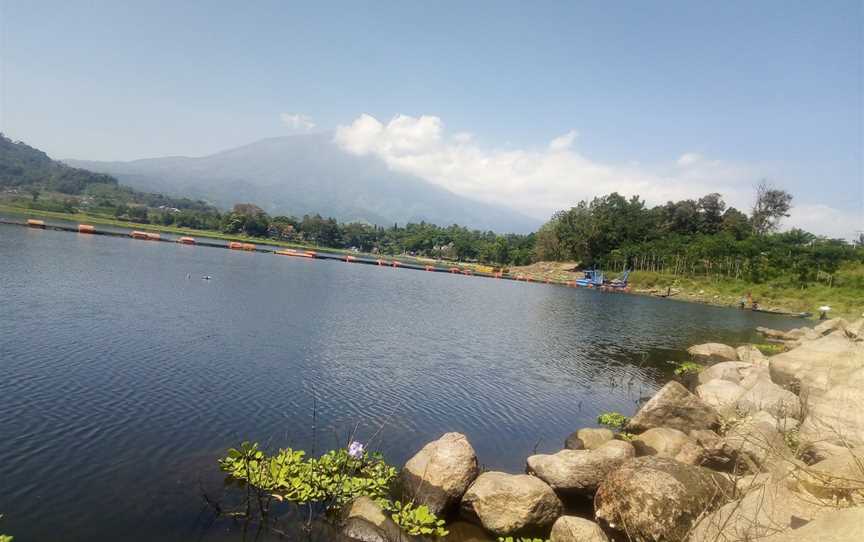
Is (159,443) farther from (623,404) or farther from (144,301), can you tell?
(144,301)

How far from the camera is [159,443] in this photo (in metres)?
11.7

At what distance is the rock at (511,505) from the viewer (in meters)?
9.47

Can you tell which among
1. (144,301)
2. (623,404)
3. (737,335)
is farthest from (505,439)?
(737,335)

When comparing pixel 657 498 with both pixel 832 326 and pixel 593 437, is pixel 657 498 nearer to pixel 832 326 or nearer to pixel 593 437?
pixel 593 437

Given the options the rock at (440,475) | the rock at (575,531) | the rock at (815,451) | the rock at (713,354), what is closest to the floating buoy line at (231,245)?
the rock at (713,354)

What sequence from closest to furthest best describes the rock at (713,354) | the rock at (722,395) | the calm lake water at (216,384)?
the calm lake water at (216,384), the rock at (722,395), the rock at (713,354)

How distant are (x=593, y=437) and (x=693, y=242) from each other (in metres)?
102

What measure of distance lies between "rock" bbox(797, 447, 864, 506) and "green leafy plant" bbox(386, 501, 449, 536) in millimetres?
6299

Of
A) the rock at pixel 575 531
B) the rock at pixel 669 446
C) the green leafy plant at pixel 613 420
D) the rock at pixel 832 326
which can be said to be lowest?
the green leafy plant at pixel 613 420

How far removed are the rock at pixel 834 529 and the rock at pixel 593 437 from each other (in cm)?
Answer: 1021

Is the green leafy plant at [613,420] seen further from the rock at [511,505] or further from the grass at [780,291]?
the grass at [780,291]

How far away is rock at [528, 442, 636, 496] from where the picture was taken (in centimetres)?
1098

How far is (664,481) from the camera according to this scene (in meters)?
8.91

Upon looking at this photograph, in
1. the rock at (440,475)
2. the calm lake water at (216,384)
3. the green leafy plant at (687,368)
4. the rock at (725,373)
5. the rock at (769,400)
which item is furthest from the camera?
the green leafy plant at (687,368)
